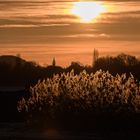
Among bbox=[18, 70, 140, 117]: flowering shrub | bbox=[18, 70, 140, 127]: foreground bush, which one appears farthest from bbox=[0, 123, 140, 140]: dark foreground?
bbox=[18, 70, 140, 117]: flowering shrub

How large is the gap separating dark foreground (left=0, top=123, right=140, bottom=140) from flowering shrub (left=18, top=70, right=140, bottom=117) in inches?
71.6

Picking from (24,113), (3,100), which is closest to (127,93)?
(24,113)

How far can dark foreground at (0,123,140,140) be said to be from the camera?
1122 inches

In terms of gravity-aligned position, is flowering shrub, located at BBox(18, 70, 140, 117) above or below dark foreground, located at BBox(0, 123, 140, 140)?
above

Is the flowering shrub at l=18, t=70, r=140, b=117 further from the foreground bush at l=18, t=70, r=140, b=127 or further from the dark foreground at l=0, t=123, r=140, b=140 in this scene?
the dark foreground at l=0, t=123, r=140, b=140

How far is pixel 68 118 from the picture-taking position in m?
33.4

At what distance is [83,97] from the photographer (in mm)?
34000

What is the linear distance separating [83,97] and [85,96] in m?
0.16

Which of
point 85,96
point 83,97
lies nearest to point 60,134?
point 83,97

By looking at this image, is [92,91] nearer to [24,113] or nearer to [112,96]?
[112,96]

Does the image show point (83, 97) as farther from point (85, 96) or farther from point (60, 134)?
point (60, 134)

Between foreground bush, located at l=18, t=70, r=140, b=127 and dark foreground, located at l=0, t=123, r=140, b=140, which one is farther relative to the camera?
foreground bush, located at l=18, t=70, r=140, b=127

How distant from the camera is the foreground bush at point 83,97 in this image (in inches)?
1309

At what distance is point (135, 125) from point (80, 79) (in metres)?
5.00
